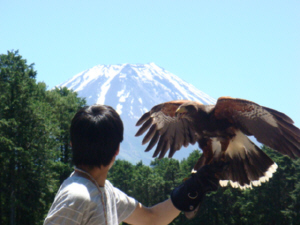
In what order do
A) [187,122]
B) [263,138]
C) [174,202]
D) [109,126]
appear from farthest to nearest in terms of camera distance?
[187,122], [263,138], [174,202], [109,126]

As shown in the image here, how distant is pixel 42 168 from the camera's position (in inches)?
932

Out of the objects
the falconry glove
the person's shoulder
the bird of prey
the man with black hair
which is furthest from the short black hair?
the bird of prey

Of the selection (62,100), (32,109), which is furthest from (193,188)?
(62,100)

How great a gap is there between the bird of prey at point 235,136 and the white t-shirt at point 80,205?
2305mm

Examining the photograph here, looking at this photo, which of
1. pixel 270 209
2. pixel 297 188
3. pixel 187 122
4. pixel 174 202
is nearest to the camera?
pixel 174 202

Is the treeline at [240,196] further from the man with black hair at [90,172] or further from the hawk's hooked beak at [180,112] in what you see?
the man with black hair at [90,172]

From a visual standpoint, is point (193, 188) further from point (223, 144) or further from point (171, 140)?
point (171, 140)

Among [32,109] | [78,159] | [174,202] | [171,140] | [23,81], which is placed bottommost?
[174,202]

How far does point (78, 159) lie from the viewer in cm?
235

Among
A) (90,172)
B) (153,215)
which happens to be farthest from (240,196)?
(90,172)

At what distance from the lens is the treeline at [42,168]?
75.6 ft

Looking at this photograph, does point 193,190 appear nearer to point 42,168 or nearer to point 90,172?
point 90,172

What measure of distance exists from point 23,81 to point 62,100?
241 inches

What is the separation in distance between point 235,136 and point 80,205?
11.0 ft
